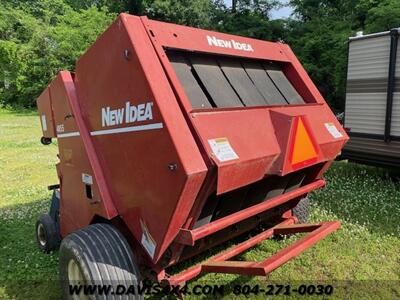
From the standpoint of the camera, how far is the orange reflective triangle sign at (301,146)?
2.81 meters

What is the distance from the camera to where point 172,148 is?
2.26 m

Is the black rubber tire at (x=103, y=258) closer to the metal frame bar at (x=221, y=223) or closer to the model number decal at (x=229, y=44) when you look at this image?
the metal frame bar at (x=221, y=223)

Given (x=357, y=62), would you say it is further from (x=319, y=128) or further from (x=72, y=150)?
(x=72, y=150)

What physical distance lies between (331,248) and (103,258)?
8.58ft

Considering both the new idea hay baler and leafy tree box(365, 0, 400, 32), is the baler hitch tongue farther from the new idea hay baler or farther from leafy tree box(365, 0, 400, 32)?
leafy tree box(365, 0, 400, 32)

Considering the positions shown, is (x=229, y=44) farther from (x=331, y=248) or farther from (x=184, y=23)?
(x=184, y=23)

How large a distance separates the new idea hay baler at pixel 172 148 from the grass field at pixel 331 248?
0.66 m

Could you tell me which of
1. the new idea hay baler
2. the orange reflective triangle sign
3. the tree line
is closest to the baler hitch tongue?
the new idea hay baler

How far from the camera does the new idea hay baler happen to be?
2.38 m

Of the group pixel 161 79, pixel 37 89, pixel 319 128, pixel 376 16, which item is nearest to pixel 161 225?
pixel 161 79

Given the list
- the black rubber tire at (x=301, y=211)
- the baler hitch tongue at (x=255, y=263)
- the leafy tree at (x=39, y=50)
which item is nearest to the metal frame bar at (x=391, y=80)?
the black rubber tire at (x=301, y=211)

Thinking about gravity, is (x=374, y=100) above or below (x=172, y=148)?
below

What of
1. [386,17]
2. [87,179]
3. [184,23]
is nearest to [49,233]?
[87,179]

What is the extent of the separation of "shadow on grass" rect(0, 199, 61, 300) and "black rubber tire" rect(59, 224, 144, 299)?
1.03 metres
